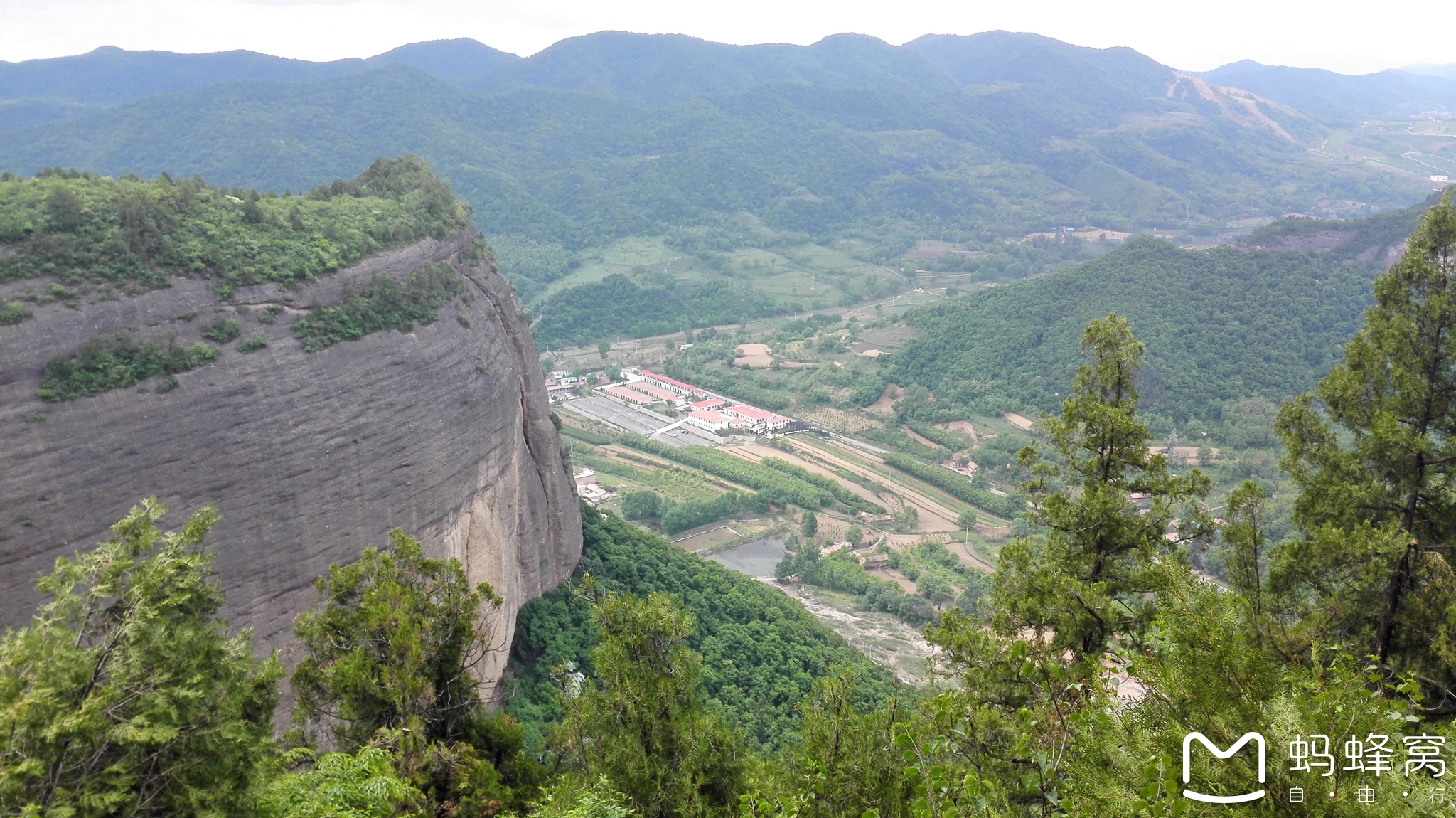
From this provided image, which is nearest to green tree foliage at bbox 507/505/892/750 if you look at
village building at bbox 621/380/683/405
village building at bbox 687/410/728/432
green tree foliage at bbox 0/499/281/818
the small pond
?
the small pond

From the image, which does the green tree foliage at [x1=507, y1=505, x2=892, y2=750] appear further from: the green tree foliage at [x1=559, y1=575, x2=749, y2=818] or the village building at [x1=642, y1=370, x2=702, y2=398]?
the village building at [x1=642, y1=370, x2=702, y2=398]

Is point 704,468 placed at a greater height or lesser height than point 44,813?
lesser

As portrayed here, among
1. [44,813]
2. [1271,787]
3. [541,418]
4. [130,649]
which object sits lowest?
[541,418]

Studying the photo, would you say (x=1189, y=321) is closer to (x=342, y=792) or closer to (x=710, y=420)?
(x=710, y=420)

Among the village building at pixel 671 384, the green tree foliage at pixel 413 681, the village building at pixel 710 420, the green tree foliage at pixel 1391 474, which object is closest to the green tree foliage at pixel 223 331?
the green tree foliage at pixel 413 681

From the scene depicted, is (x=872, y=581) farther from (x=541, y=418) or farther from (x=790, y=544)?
(x=541, y=418)

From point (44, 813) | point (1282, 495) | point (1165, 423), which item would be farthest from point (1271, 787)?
point (1165, 423)

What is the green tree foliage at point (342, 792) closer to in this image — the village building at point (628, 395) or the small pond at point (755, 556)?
the small pond at point (755, 556)
